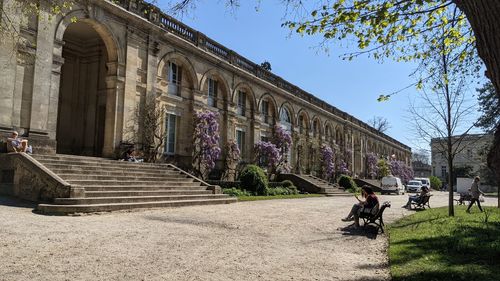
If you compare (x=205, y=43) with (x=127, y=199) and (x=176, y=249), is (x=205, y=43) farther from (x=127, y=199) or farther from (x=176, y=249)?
(x=176, y=249)

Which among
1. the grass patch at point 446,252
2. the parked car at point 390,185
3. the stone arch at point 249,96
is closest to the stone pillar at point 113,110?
the stone arch at point 249,96

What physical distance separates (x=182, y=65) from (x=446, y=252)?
19253 millimetres

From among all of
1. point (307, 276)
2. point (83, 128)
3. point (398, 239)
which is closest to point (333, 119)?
point (83, 128)

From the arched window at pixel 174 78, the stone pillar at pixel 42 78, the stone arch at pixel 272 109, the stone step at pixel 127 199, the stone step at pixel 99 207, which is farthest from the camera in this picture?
the stone arch at pixel 272 109

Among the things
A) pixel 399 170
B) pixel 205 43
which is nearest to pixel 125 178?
pixel 205 43

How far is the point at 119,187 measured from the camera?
13.8m

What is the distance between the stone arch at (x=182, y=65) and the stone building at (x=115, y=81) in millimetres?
56

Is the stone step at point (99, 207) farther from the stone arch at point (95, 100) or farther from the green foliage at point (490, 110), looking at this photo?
the green foliage at point (490, 110)

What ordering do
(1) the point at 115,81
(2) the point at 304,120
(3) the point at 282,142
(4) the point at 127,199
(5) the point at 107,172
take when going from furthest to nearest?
(2) the point at 304,120 < (3) the point at 282,142 < (1) the point at 115,81 < (5) the point at 107,172 < (4) the point at 127,199

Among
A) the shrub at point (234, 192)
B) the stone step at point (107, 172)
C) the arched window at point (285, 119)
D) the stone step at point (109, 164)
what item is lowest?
the shrub at point (234, 192)

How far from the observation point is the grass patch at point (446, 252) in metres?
5.99

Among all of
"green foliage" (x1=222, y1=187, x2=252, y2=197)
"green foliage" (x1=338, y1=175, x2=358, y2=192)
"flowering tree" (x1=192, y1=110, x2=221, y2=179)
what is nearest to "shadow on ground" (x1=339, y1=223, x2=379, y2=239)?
"green foliage" (x1=222, y1=187, x2=252, y2=197)

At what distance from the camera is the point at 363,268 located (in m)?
6.55

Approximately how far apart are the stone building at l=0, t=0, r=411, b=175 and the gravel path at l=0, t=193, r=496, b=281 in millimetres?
4935
